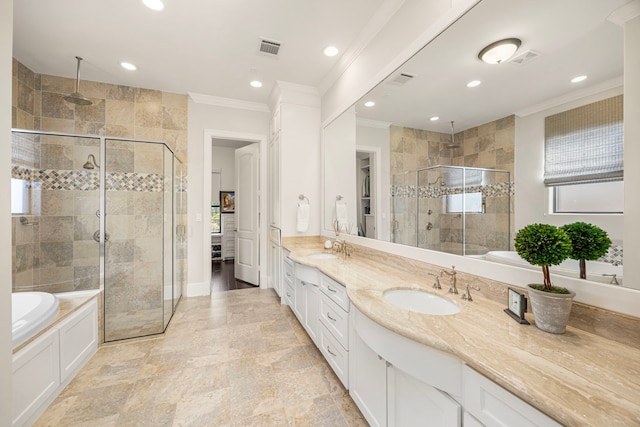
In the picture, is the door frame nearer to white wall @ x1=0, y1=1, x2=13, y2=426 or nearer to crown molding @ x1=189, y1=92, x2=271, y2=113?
crown molding @ x1=189, y1=92, x2=271, y2=113

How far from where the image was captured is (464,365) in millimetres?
813

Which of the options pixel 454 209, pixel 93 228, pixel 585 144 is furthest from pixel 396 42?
pixel 93 228

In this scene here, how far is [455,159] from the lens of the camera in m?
1.50

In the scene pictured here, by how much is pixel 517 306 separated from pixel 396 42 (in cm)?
192

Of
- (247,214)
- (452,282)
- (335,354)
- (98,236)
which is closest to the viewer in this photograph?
(452,282)

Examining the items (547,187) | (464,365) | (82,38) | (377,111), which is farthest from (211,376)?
(82,38)

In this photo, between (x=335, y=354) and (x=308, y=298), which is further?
(x=308, y=298)

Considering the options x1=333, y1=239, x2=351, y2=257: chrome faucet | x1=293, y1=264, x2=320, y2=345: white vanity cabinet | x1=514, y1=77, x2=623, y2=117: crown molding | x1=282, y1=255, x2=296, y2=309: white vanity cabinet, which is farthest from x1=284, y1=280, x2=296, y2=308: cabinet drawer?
x1=514, y1=77, x2=623, y2=117: crown molding

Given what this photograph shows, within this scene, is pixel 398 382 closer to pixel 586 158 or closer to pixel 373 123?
pixel 586 158

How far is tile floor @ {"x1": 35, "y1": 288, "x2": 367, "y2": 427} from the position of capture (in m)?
1.51

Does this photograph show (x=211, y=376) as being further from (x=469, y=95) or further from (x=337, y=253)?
(x=469, y=95)

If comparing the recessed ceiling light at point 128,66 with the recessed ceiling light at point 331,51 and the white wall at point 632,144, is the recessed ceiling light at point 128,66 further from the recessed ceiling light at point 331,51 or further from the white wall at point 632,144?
the white wall at point 632,144

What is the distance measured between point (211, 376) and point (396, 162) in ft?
7.05

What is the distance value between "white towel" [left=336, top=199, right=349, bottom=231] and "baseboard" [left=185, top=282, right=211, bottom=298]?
2190mm
